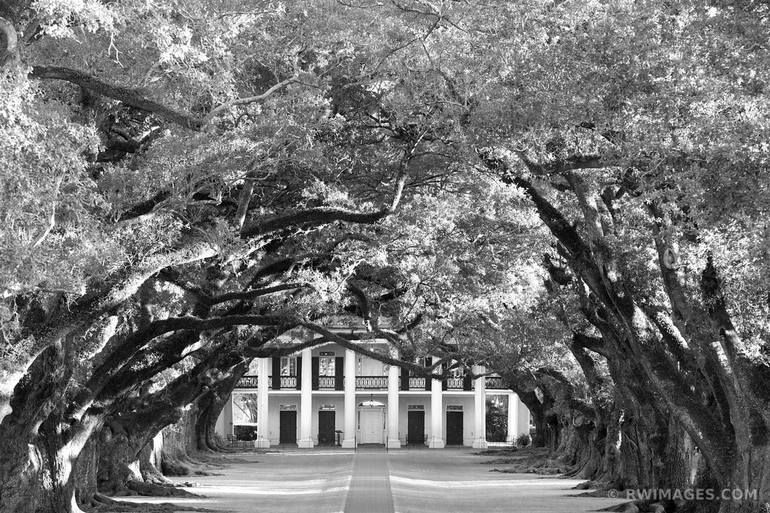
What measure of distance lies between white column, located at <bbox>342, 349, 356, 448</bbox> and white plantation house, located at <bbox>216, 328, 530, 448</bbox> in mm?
64

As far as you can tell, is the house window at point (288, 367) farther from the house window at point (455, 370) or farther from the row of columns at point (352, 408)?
the house window at point (455, 370)

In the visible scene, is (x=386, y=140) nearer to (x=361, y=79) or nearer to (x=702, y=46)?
(x=361, y=79)

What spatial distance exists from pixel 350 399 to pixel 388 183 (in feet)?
180

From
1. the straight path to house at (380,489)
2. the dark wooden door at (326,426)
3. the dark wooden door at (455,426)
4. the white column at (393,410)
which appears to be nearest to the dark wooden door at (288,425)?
the dark wooden door at (326,426)

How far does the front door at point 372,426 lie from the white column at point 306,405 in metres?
4.20

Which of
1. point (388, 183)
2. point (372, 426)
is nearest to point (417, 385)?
point (372, 426)

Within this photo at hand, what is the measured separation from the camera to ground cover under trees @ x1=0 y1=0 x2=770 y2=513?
11.5 meters

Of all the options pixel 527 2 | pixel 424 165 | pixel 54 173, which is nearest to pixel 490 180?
pixel 424 165

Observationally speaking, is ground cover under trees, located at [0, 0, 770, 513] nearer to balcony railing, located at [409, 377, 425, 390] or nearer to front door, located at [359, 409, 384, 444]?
balcony railing, located at [409, 377, 425, 390]

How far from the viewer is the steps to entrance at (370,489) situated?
24.0m

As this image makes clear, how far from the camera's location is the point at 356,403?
246 feet

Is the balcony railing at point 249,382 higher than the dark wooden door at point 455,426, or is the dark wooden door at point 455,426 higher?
the balcony railing at point 249,382

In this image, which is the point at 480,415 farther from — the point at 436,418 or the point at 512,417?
the point at 512,417

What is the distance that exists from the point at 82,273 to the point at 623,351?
1091 cm
